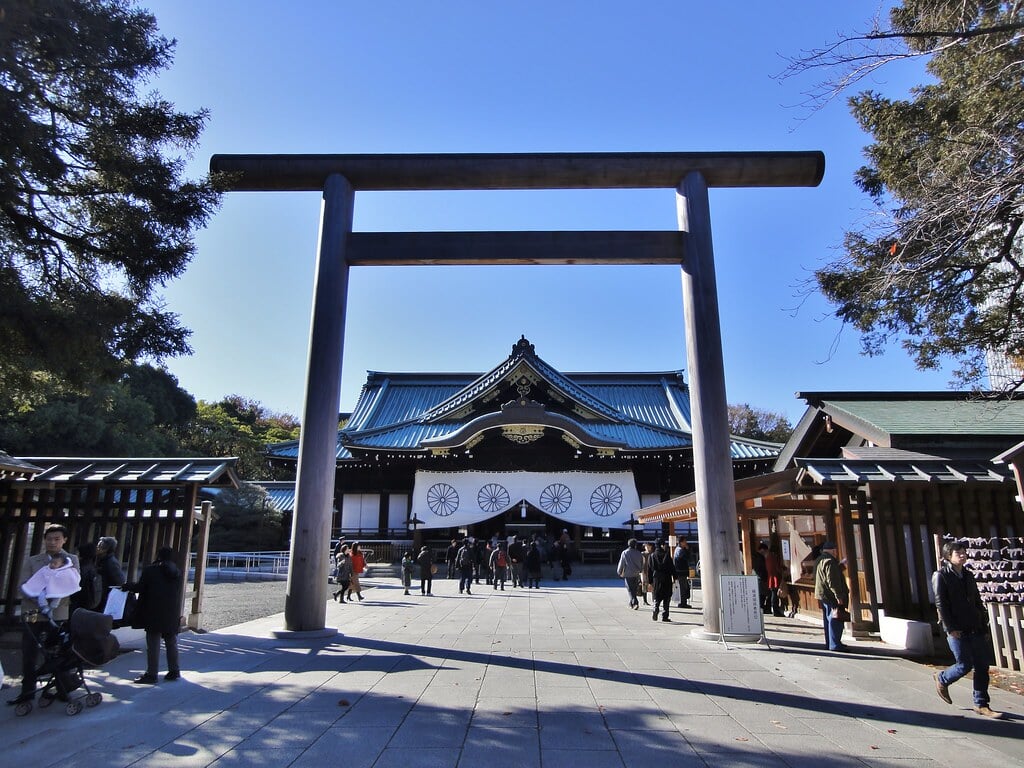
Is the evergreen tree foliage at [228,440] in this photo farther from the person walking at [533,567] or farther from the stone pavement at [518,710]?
the stone pavement at [518,710]

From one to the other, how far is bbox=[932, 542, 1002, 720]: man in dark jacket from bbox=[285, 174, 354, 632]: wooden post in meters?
6.82

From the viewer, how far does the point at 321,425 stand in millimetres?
8867

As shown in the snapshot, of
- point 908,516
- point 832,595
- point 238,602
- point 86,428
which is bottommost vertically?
point 238,602

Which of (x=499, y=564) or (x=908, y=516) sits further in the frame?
(x=499, y=564)

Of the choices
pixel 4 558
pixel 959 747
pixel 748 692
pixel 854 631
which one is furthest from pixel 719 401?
pixel 4 558

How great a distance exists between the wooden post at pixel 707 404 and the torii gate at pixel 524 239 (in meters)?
0.02

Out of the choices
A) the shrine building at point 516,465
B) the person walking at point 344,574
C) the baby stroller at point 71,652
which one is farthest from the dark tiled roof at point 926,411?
the baby stroller at point 71,652

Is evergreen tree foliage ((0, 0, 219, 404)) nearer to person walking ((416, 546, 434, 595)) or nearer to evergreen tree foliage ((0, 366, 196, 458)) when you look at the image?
person walking ((416, 546, 434, 595))

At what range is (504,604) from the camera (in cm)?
Answer: 1327

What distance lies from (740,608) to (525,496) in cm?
1479

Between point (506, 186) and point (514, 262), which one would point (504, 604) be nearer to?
point (514, 262)

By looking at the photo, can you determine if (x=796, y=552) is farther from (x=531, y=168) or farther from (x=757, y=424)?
(x=757, y=424)

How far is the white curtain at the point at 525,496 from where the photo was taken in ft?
73.9

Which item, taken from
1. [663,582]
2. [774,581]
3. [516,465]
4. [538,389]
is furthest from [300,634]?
[538,389]
